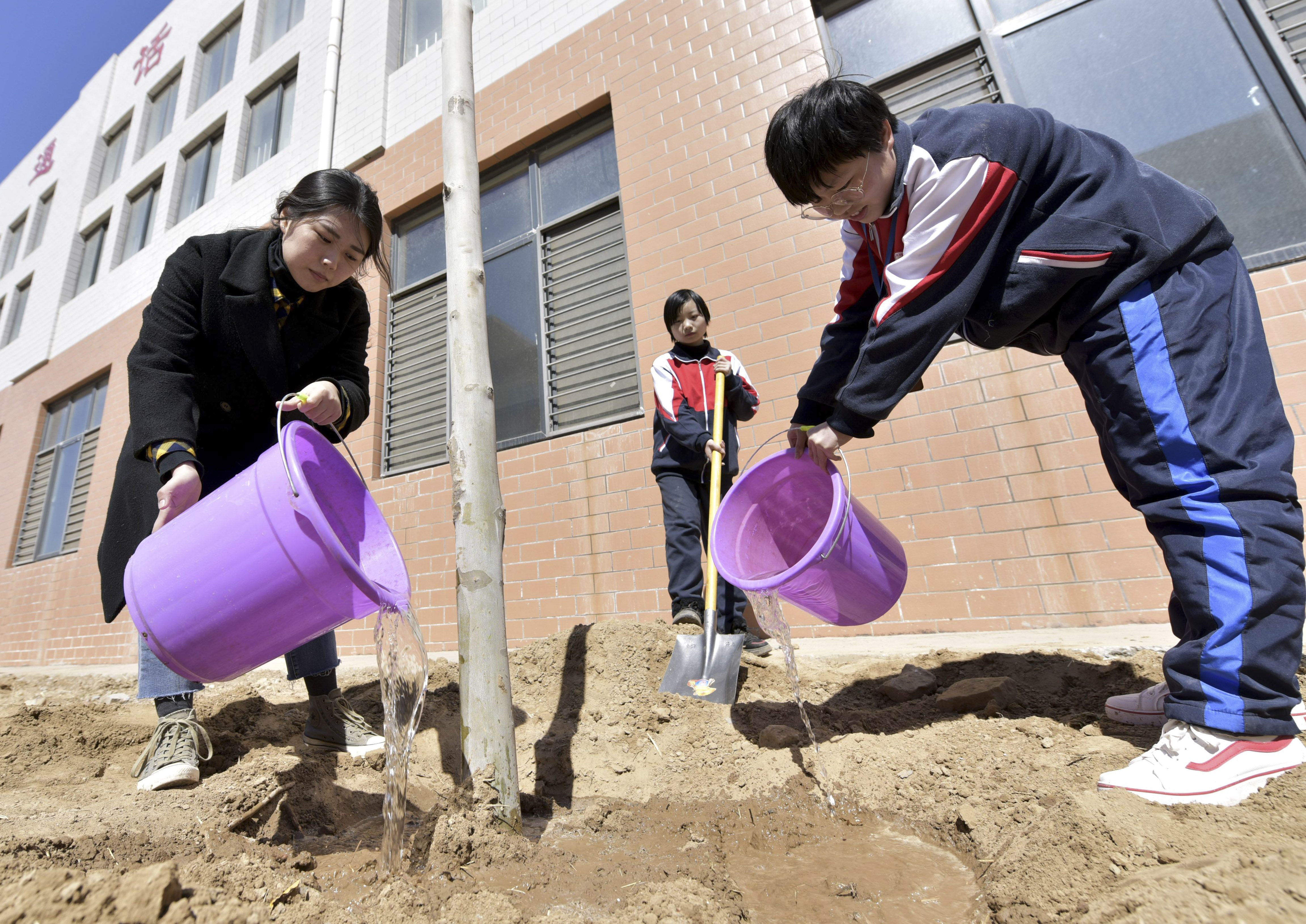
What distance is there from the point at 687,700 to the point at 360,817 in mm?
1010

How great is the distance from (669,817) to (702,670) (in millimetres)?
710

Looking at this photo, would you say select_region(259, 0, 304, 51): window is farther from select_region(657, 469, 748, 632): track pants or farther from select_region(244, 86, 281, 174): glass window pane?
select_region(657, 469, 748, 632): track pants

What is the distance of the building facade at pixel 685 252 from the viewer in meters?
2.85

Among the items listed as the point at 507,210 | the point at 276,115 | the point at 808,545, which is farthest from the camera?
the point at 276,115

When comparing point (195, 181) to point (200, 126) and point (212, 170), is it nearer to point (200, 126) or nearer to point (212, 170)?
point (212, 170)

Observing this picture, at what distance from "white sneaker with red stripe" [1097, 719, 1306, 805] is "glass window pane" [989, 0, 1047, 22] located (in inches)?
151

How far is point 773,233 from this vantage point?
3629 mm

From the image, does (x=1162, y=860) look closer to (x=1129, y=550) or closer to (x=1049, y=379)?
(x=1129, y=550)

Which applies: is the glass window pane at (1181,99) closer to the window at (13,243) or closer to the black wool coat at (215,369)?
the black wool coat at (215,369)

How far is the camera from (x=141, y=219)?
9.34 metres

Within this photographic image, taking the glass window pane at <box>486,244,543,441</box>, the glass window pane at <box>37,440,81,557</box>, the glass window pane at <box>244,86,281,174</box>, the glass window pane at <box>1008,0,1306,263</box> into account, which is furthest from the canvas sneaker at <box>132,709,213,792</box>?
the glass window pane at <box>37,440,81,557</box>

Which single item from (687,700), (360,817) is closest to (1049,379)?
(687,700)

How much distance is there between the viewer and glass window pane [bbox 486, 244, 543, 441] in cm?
454

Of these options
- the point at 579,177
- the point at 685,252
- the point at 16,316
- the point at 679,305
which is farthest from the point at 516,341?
the point at 16,316
